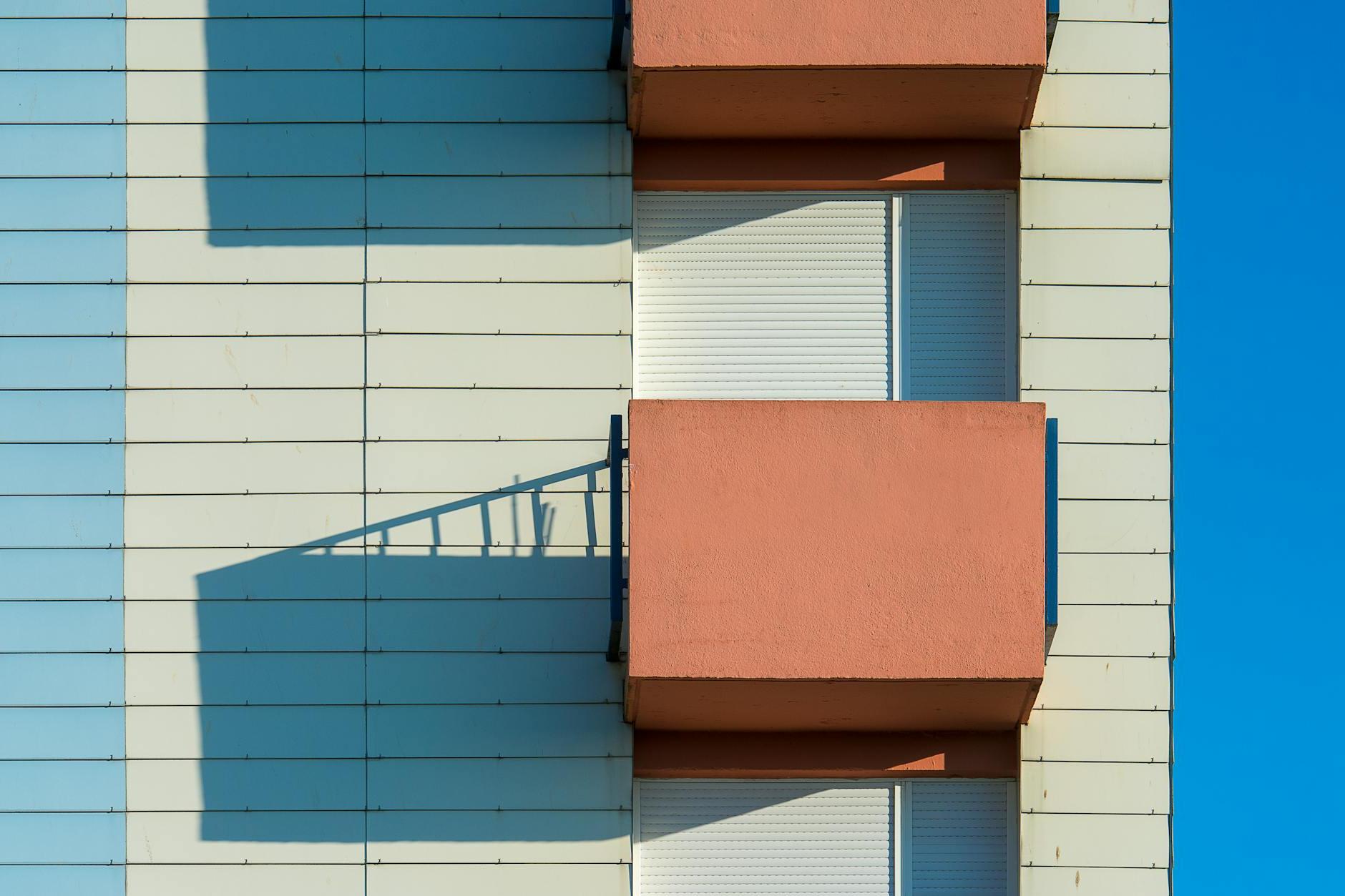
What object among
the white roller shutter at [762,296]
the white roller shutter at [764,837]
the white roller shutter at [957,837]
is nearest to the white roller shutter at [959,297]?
the white roller shutter at [762,296]

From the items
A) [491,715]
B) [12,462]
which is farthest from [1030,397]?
[12,462]

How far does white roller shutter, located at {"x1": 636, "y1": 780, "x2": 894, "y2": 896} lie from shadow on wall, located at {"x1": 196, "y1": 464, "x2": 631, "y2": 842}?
0.45m

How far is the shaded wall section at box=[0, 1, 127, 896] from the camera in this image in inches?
444

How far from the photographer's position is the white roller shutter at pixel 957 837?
37.8ft

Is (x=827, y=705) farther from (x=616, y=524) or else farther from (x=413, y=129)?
(x=413, y=129)

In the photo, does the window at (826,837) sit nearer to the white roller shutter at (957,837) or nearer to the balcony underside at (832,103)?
the white roller shutter at (957,837)

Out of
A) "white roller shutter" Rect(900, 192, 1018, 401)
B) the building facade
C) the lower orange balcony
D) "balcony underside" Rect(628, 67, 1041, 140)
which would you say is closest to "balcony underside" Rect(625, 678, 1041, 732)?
the building facade

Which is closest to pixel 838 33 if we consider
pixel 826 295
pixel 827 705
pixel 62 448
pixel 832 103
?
pixel 832 103

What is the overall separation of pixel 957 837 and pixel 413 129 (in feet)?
→ 21.3

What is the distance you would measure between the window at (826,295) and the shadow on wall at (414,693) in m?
1.40

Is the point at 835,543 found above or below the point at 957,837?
above

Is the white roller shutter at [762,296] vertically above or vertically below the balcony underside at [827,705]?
above

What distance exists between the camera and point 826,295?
11.9 m

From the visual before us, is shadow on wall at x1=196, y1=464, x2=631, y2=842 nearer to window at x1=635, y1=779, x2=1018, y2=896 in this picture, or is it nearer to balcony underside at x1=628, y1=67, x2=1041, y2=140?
window at x1=635, y1=779, x2=1018, y2=896
